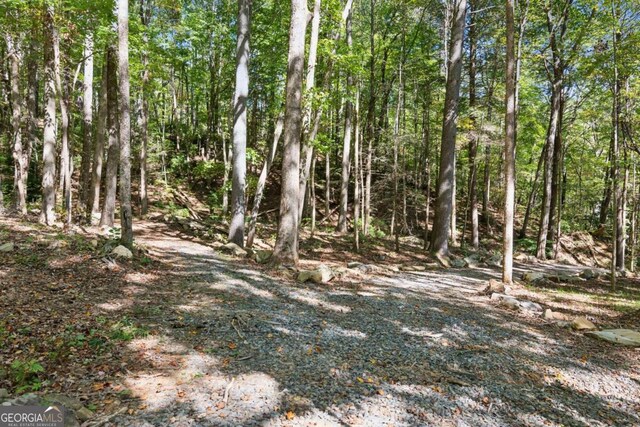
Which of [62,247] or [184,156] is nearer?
[62,247]

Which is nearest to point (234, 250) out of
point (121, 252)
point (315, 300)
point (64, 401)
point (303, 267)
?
point (303, 267)

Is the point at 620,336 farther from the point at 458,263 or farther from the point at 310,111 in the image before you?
the point at 310,111

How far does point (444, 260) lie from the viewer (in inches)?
522

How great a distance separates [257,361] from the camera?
4.00 metres

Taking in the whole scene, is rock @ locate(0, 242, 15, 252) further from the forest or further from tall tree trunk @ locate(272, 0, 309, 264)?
tall tree trunk @ locate(272, 0, 309, 264)

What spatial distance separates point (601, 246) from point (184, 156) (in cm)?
2881

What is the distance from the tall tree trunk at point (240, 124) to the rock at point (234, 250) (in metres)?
0.72

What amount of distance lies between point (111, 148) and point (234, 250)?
543 centimetres

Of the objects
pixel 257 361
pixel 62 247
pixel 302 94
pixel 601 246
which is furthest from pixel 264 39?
pixel 601 246

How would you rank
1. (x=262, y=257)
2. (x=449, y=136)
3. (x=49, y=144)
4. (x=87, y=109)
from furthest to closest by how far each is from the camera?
(x=449, y=136)
(x=87, y=109)
(x=49, y=144)
(x=262, y=257)

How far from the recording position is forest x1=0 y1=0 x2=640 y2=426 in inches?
139

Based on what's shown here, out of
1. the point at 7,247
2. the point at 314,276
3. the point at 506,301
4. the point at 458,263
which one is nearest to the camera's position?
the point at 7,247

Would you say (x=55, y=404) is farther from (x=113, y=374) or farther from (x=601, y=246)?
(x=601, y=246)

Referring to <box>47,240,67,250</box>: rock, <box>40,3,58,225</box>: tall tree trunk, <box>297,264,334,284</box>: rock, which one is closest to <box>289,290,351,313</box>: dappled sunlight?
<box>297,264,334,284</box>: rock
